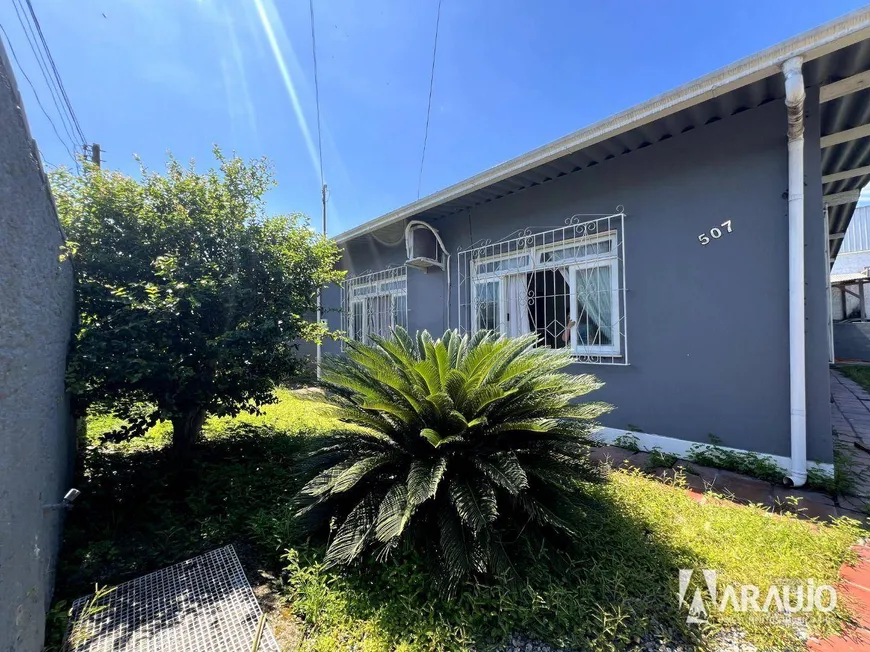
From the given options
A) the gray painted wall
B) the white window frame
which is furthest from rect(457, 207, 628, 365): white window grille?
the gray painted wall

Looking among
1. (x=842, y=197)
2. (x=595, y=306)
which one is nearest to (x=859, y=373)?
(x=842, y=197)

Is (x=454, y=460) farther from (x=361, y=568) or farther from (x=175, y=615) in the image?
(x=175, y=615)

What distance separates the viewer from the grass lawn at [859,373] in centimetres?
726

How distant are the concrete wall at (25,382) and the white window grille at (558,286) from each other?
4.49 metres

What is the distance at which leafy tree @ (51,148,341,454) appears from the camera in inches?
106

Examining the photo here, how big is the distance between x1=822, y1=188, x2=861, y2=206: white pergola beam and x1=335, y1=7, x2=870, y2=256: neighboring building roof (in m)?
0.11

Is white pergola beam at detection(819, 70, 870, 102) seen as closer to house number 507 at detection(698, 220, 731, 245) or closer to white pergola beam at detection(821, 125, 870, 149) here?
white pergola beam at detection(821, 125, 870, 149)

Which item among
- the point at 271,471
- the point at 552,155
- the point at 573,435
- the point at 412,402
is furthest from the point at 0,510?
the point at 552,155

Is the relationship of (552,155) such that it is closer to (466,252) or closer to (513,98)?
(466,252)

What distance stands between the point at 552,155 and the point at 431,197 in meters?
2.03

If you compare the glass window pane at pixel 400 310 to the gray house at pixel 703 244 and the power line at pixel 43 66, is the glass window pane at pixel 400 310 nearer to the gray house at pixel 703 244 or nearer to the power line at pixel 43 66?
the gray house at pixel 703 244

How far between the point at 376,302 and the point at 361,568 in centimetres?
662

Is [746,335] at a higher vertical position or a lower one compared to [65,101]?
lower

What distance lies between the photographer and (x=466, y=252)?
5871 millimetres
